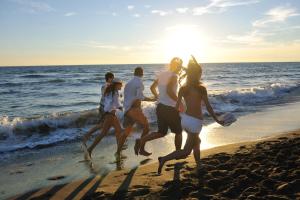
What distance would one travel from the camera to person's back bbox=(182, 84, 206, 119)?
5.66 metres

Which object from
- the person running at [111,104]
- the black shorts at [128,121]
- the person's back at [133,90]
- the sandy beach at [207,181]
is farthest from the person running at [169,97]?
the person running at [111,104]

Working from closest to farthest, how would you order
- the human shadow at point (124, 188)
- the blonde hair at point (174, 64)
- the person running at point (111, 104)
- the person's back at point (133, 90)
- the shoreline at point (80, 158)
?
the human shadow at point (124, 188) → the shoreline at point (80, 158) → the blonde hair at point (174, 64) → the person's back at point (133, 90) → the person running at point (111, 104)

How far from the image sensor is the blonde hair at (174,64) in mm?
6633

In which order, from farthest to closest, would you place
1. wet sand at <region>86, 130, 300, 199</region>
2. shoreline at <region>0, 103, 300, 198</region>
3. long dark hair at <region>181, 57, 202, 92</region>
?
shoreline at <region>0, 103, 300, 198</region>, long dark hair at <region>181, 57, 202, 92</region>, wet sand at <region>86, 130, 300, 199</region>

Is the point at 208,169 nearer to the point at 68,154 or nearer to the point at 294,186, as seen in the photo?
the point at 294,186

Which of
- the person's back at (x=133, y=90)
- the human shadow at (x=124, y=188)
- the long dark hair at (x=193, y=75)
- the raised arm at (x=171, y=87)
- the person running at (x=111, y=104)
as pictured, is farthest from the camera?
the person running at (x=111, y=104)

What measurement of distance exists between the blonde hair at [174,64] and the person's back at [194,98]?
99cm

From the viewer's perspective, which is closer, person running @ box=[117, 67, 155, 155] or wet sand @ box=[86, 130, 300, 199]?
wet sand @ box=[86, 130, 300, 199]

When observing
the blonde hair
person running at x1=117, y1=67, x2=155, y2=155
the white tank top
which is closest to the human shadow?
person running at x1=117, y1=67, x2=155, y2=155

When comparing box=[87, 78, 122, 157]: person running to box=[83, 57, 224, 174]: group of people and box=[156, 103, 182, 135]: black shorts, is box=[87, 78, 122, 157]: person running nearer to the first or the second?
box=[83, 57, 224, 174]: group of people

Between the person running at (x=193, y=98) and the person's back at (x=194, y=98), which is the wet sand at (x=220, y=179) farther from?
the person's back at (x=194, y=98)

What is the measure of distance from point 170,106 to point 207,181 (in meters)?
1.66

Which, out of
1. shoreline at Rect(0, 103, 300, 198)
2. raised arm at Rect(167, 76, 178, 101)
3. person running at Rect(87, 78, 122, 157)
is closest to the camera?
shoreline at Rect(0, 103, 300, 198)

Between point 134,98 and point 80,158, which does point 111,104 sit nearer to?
point 134,98
